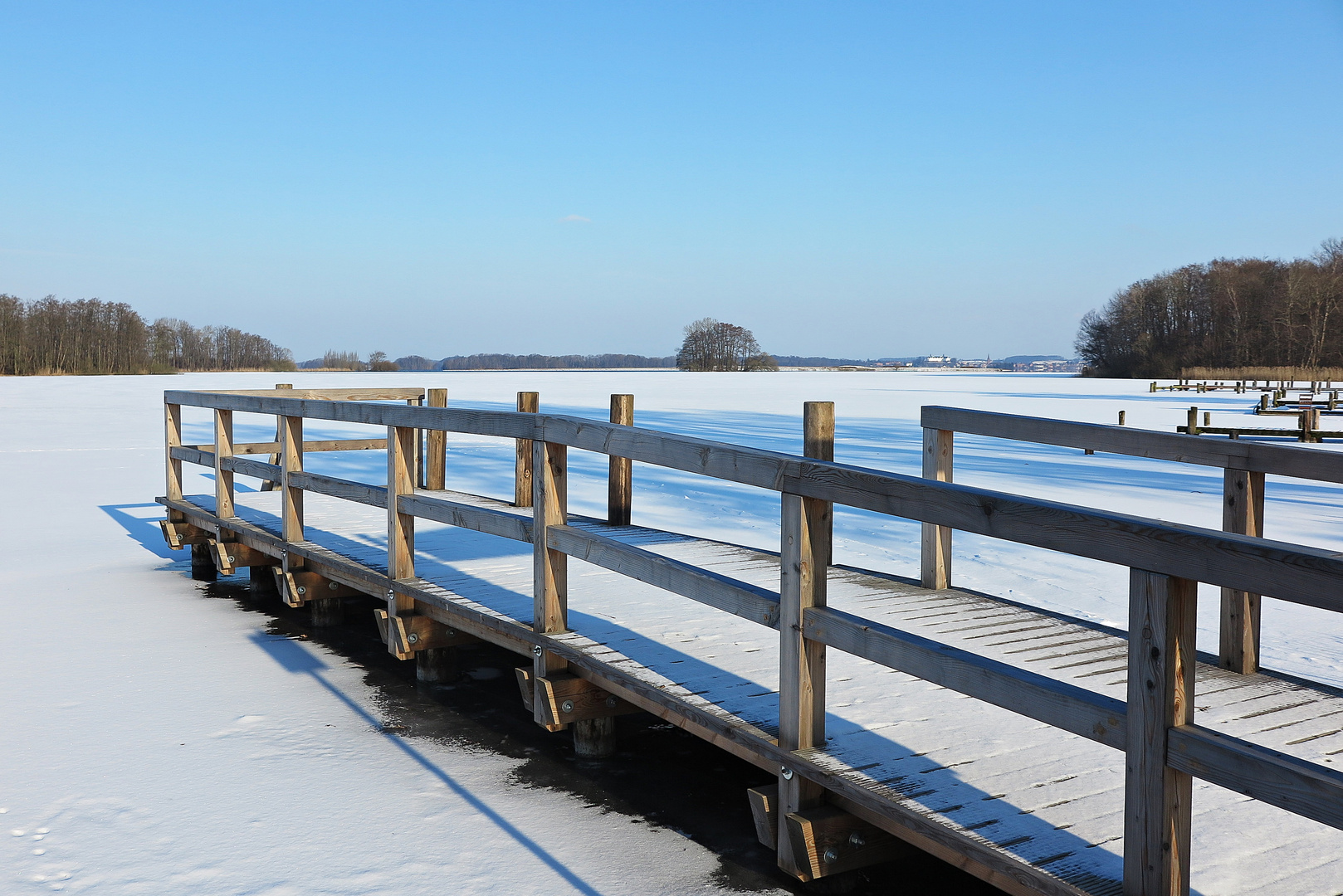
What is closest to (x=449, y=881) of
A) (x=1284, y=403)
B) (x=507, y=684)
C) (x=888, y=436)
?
(x=507, y=684)

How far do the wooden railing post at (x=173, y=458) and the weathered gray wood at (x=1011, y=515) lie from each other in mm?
6210

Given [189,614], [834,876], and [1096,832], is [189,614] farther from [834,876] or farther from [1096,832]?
[1096,832]

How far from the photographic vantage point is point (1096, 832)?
113 inches

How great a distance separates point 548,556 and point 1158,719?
9.37 ft

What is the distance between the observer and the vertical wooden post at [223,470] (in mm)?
8500

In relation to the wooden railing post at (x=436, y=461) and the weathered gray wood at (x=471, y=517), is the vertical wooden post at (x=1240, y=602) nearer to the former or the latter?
the weathered gray wood at (x=471, y=517)

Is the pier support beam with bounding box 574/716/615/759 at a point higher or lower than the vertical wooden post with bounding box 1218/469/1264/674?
lower

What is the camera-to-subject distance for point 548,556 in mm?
4582

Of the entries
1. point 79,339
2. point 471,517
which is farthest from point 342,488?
point 79,339

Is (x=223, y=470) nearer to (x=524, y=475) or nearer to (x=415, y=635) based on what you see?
(x=524, y=475)

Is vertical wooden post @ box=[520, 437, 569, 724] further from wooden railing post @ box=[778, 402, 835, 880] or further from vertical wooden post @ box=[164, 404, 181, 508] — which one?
vertical wooden post @ box=[164, 404, 181, 508]

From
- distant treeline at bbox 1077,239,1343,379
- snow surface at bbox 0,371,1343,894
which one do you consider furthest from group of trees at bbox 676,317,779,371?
snow surface at bbox 0,371,1343,894

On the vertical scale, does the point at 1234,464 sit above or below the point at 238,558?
above

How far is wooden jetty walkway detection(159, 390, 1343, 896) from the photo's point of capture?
7.30 ft
